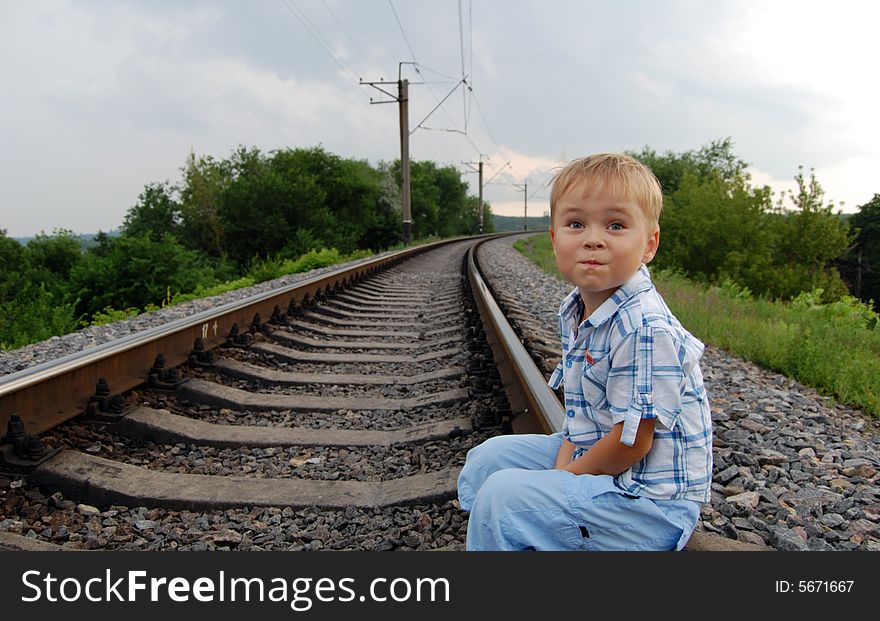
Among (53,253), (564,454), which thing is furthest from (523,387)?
(53,253)

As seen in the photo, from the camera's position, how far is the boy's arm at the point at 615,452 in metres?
1.43

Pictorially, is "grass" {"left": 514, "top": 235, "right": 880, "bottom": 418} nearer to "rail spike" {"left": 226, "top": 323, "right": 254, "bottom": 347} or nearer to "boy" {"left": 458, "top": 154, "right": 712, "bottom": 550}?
→ "boy" {"left": 458, "top": 154, "right": 712, "bottom": 550}

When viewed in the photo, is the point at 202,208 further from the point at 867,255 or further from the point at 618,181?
the point at 867,255

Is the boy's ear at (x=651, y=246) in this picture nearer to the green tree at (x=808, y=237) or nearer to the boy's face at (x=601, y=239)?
the boy's face at (x=601, y=239)

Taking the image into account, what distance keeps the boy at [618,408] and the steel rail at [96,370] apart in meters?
2.18

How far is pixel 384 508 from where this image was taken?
2424 millimetres

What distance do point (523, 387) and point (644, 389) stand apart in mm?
1716

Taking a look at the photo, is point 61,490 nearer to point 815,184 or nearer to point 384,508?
point 384,508

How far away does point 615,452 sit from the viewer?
146 cm

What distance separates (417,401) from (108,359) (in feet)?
5.34

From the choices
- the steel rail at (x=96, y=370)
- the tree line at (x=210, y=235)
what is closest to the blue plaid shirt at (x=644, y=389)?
the steel rail at (x=96, y=370)

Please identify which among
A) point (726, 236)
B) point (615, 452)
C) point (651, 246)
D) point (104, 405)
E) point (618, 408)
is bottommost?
point (104, 405)

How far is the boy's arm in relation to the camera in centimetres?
143
